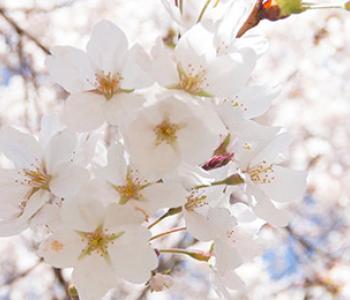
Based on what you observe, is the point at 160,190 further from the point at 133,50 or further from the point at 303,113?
the point at 303,113

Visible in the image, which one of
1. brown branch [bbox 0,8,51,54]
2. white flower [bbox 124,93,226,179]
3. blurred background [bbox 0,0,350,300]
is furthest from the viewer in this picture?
blurred background [bbox 0,0,350,300]

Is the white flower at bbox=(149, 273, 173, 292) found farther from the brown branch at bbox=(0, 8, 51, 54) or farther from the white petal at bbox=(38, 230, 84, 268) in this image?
the brown branch at bbox=(0, 8, 51, 54)

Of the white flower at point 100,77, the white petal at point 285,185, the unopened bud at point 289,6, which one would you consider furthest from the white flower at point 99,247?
the unopened bud at point 289,6

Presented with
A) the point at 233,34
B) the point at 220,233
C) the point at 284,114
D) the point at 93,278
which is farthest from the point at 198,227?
the point at 284,114

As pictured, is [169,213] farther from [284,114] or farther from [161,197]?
[284,114]

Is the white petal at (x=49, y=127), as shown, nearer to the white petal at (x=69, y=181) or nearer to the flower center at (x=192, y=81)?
the white petal at (x=69, y=181)

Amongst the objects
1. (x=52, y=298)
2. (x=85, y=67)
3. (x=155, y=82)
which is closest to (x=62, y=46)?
(x=85, y=67)

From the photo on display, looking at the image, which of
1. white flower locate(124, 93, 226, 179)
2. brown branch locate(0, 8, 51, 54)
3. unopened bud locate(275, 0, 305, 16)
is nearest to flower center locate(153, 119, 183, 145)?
white flower locate(124, 93, 226, 179)
